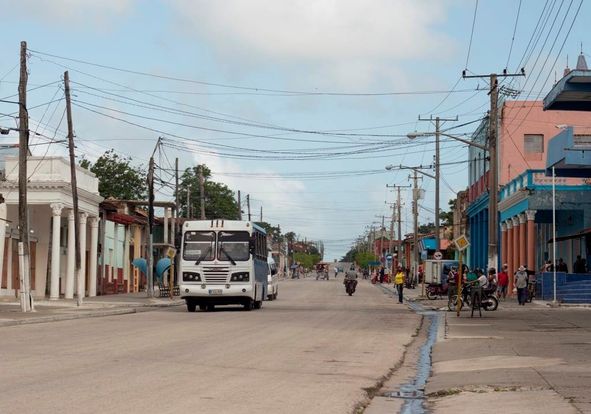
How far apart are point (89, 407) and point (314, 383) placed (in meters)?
3.92

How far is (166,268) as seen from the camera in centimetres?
6197

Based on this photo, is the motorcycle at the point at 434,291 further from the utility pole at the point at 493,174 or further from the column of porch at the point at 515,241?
the utility pole at the point at 493,174

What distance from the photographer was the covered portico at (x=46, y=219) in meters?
47.2

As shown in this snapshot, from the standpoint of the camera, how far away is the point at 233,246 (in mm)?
36500

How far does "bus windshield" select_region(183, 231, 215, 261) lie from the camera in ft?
119

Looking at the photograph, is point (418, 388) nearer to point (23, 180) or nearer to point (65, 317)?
point (65, 317)

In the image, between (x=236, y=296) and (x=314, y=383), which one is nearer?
(x=314, y=383)

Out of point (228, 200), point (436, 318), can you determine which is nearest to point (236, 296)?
point (436, 318)

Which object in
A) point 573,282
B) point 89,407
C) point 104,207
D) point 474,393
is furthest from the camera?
point 104,207

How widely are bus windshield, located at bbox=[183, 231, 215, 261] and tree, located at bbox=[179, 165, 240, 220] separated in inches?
2841

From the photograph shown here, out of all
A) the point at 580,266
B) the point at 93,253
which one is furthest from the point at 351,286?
the point at 580,266

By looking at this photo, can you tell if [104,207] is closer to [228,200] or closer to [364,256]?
[228,200]

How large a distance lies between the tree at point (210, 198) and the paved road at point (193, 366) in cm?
8249

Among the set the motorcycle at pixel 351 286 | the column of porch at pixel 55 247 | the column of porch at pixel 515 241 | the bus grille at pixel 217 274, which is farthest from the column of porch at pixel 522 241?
the column of porch at pixel 55 247
